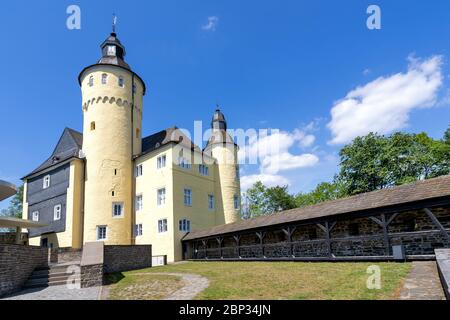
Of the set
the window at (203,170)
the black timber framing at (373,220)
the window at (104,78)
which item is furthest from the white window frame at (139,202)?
the window at (104,78)

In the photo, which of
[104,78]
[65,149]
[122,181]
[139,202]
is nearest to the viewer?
[122,181]

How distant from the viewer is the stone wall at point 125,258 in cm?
1582

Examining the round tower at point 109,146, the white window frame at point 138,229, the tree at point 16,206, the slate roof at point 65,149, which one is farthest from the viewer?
the tree at point 16,206

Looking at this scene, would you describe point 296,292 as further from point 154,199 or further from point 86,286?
point 154,199

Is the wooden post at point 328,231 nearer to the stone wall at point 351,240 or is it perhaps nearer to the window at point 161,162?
the stone wall at point 351,240

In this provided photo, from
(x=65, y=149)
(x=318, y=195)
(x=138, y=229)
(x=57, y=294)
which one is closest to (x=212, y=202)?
(x=138, y=229)

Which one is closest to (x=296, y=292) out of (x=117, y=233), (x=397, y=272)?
(x=397, y=272)

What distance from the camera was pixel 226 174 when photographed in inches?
1148

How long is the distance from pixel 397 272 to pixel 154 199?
18.9 metres

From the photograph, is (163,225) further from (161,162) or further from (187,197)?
(161,162)

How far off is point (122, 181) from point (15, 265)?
15101 mm

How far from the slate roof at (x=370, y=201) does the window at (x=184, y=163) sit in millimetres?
8346

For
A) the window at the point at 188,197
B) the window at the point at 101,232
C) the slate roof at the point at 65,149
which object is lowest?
the window at the point at 101,232
